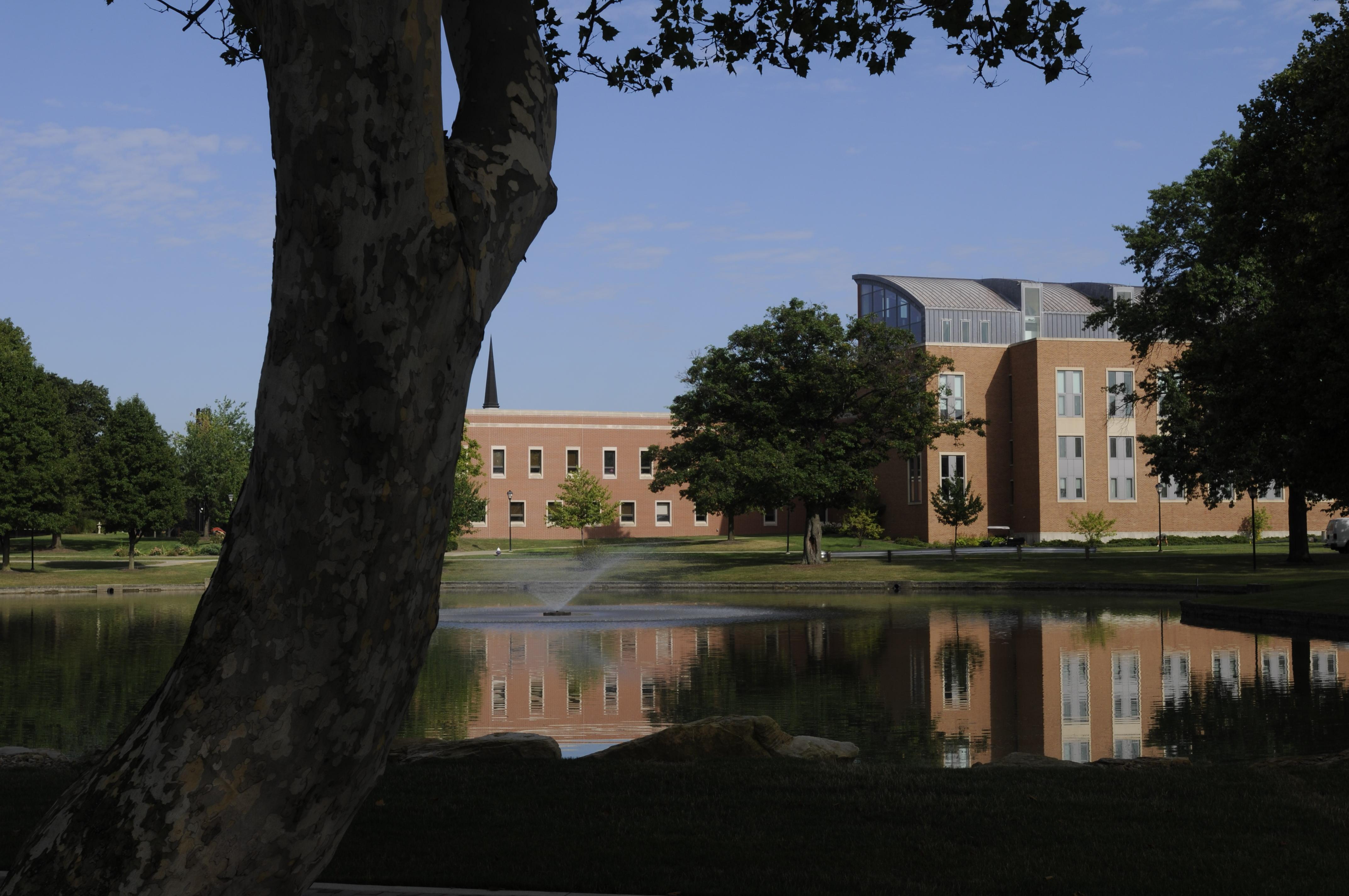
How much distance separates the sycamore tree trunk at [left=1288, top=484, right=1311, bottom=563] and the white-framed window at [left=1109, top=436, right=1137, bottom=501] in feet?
82.0

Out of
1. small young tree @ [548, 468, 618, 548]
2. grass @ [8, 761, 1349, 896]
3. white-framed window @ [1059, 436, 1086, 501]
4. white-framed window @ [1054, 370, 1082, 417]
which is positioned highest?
white-framed window @ [1054, 370, 1082, 417]

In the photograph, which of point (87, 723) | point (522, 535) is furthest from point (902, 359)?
point (522, 535)

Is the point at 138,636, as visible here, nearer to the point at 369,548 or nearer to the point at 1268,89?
the point at 369,548

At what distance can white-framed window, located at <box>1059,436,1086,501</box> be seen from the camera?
65562 mm

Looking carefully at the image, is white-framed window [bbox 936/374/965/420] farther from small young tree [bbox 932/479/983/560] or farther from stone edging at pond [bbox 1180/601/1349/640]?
stone edging at pond [bbox 1180/601/1349/640]

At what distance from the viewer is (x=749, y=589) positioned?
124ft

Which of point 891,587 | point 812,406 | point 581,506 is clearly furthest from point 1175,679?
point 581,506

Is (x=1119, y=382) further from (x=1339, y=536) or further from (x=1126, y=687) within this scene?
(x=1126, y=687)

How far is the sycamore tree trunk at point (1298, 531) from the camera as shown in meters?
39.9

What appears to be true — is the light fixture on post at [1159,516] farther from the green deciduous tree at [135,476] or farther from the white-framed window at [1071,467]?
the green deciduous tree at [135,476]

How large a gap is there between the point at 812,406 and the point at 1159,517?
2731 cm

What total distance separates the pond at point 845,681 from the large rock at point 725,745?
1.19 m

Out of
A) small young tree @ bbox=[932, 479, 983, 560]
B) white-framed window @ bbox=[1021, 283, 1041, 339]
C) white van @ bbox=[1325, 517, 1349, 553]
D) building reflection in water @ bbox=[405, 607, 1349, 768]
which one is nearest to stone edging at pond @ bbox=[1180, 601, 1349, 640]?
building reflection in water @ bbox=[405, 607, 1349, 768]

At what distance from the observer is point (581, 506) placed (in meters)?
80.5
